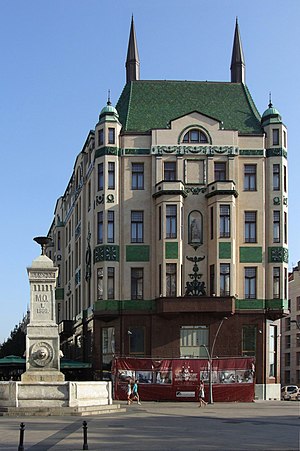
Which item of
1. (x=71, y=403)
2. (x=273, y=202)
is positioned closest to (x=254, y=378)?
(x=273, y=202)

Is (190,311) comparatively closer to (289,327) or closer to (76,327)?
(76,327)

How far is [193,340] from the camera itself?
61.7m

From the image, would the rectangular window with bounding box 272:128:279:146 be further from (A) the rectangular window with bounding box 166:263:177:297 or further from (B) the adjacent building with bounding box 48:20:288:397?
(A) the rectangular window with bounding box 166:263:177:297

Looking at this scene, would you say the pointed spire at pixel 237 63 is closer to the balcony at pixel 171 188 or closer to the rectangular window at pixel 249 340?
the balcony at pixel 171 188

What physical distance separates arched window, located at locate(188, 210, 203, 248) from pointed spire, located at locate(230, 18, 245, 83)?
580 inches

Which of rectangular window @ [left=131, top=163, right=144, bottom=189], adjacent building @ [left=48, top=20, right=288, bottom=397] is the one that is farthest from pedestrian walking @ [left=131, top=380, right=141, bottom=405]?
rectangular window @ [left=131, top=163, right=144, bottom=189]

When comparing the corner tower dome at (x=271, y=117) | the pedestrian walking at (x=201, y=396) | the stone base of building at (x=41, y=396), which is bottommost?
the pedestrian walking at (x=201, y=396)

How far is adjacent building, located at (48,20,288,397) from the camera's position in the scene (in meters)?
61.5

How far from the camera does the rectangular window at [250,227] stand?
63.3 metres

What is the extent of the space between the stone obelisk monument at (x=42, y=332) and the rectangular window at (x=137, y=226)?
83.9 ft

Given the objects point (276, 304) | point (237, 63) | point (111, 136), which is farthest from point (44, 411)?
point (237, 63)

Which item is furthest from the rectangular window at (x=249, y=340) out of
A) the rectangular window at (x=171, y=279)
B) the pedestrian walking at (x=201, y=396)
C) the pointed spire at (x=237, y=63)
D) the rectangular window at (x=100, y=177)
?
the pointed spire at (x=237, y=63)

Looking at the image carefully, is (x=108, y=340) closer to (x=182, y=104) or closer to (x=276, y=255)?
(x=276, y=255)

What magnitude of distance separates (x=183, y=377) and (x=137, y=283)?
368 inches
